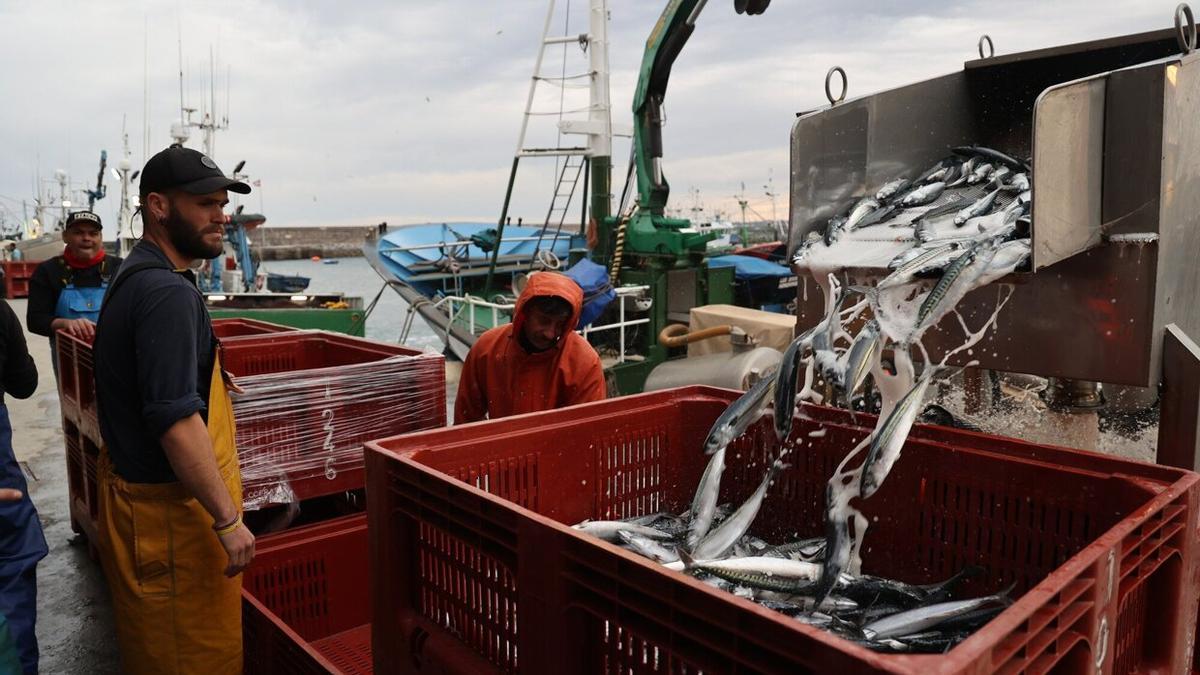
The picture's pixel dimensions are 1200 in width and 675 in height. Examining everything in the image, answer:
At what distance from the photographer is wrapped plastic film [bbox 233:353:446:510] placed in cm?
328

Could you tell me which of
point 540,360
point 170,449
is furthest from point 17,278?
point 170,449

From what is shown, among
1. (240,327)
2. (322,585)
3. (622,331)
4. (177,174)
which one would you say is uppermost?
(177,174)

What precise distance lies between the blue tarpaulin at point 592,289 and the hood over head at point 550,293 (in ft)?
13.1

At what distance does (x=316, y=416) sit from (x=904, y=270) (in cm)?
245

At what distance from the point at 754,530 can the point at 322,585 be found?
192 cm

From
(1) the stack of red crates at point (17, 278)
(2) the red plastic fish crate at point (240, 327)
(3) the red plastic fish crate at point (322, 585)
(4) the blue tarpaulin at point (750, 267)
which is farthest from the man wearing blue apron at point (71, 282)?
(1) the stack of red crates at point (17, 278)

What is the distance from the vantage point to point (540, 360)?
358cm

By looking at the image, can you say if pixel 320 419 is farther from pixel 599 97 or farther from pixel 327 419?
Result: pixel 599 97

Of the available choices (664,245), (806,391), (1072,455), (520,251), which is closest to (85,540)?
(806,391)

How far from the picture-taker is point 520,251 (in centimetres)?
1753

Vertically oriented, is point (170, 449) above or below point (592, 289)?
below

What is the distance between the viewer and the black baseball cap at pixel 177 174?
2479mm

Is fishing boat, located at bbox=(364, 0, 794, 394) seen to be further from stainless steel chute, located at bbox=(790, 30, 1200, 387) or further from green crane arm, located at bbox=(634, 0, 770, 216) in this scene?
stainless steel chute, located at bbox=(790, 30, 1200, 387)

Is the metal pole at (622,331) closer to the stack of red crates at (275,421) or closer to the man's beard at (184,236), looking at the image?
the stack of red crates at (275,421)
